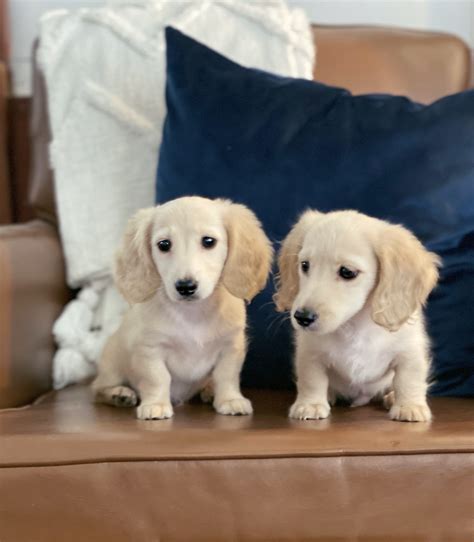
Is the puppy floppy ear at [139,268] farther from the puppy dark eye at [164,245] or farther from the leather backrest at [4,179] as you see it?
the leather backrest at [4,179]

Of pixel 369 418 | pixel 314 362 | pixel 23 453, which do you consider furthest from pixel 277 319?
pixel 23 453

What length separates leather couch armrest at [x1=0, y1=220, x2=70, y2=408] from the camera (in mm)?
1567

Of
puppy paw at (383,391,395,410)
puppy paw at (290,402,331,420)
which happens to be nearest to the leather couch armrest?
puppy paw at (290,402,331,420)

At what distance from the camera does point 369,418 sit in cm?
130

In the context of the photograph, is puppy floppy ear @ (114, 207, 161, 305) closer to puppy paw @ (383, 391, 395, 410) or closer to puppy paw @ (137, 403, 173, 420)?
puppy paw @ (137, 403, 173, 420)

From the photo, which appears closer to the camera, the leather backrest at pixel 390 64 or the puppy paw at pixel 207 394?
the puppy paw at pixel 207 394

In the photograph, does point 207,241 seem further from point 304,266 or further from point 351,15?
point 351,15

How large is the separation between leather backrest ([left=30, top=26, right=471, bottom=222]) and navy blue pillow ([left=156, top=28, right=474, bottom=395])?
0.31 meters

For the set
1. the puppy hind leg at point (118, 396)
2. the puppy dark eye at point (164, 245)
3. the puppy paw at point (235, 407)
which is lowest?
the puppy hind leg at point (118, 396)

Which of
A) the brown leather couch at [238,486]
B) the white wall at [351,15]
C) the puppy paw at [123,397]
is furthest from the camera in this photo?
the white wall at [351,15]

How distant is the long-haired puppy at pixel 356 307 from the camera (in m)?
1.27

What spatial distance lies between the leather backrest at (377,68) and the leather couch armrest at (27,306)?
0.67 feet

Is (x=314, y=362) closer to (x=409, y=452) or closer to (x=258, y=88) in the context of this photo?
(x=409, y=452)

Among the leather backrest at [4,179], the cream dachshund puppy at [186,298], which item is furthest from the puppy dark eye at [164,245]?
the leather backrest at [4,179]
